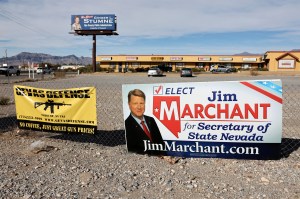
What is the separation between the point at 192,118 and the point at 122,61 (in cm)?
8450

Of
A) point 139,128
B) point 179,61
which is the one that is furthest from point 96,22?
point 139,128

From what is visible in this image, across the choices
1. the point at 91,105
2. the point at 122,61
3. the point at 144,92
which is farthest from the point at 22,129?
the point at 122,61

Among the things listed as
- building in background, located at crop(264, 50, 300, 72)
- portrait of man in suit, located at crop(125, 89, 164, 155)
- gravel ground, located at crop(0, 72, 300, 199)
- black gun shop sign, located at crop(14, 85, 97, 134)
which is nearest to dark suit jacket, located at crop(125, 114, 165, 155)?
portrait of man in suit, located at crop(125, 89, 164, 155)

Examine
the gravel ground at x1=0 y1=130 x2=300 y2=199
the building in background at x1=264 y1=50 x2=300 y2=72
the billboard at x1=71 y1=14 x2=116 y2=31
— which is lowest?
the gravel ground at x1=0 y1=130 x2=300 y2=199

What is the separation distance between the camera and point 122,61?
89.4 meters

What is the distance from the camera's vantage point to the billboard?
258 ft

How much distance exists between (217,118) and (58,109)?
3588 mm

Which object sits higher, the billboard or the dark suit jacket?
the billboard

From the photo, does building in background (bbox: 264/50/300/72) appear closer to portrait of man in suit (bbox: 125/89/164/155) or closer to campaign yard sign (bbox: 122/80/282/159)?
campaign yard sign (bbox: 122/80/282/159)

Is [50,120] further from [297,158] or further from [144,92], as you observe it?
[297,158]

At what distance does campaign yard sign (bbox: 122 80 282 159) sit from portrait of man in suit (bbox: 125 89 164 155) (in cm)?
4

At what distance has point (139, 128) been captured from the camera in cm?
643

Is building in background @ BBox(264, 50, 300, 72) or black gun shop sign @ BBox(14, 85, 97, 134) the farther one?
building in background @ BBox(264, 50, 300, 72)

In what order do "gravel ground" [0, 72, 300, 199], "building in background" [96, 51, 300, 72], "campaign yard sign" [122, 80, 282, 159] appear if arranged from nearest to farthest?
1. "gravel ground" [0, 72, 300, 199]
2. "campaign yard sign" [122, 80, 282, 159]
3. "building in background" [96, 51, 300, 72]
